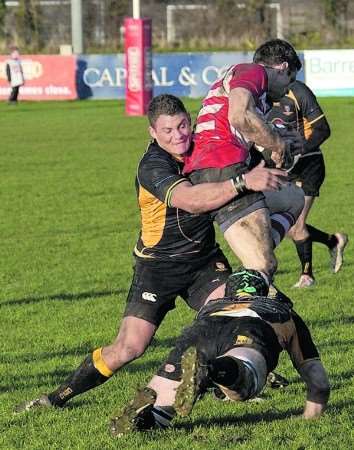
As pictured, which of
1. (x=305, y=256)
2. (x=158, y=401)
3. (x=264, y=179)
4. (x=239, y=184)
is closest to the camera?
(x=158, y=401)

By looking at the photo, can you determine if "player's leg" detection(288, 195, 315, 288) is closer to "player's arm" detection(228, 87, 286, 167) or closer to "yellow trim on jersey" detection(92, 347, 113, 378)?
"player's arm" detection(228, 87, 286, 167)

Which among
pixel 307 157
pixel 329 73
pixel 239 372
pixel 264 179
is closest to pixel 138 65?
pixel 329 73

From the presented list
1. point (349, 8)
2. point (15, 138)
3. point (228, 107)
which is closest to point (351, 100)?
point (15, 138)

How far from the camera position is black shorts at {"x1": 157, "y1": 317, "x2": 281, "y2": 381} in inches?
231

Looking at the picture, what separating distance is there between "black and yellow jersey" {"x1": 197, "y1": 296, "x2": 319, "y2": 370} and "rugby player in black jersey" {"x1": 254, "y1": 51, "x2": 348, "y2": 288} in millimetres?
4771

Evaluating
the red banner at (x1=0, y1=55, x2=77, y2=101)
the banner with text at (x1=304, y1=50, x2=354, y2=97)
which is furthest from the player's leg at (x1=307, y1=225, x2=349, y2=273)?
the red banner at (x1=0, y1=55, x2=77, y2=101)

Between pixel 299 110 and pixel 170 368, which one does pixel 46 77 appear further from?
pixel 170 368

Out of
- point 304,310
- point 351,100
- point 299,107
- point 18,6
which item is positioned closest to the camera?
point 304,310

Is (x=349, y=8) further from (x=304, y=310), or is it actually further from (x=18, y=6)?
(x=304, y=310)

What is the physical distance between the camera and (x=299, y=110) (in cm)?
1134

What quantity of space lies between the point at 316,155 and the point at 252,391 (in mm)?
6434

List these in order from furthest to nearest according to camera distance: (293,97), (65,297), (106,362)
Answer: (293,97) → (65,297) → (106,362)

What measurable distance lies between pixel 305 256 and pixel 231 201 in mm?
4618

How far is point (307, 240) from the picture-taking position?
463 inches
